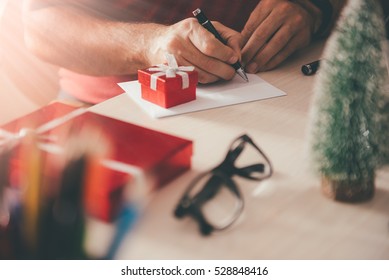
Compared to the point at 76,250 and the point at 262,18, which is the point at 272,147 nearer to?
the point at 76,250

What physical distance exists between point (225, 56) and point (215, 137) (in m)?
0.25

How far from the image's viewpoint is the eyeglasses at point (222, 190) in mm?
531

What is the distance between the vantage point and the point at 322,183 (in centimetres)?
58

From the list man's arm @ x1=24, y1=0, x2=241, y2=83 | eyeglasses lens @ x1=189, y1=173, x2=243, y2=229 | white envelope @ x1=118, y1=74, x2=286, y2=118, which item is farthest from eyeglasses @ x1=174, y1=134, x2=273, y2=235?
man's arm @ x1=24, y1=0, x2=241, y2=83

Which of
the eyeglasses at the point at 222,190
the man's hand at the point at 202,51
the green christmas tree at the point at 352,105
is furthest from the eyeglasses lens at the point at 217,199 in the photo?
the man's hand at the point at 202,51

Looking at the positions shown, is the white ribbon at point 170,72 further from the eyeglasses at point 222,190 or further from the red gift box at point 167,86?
the eyeglasses at point 222,190

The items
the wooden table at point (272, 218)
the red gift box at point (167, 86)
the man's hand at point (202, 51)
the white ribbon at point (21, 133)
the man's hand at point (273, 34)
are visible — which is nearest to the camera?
the wooden table at point (272, 218)

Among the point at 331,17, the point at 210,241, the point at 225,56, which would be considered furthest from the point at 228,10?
the point at 210,241

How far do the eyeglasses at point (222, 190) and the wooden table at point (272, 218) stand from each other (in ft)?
0.03

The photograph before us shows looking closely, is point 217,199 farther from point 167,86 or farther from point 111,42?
point 111,42

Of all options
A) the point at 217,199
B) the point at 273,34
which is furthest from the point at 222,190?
the point at 273,34

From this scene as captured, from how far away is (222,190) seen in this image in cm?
58

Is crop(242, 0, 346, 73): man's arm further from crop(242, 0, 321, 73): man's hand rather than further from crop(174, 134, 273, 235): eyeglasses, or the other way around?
crop(174, 134, 273, 235): eyeglasses

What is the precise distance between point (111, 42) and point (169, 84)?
1.28 ft
